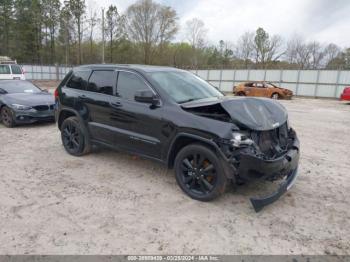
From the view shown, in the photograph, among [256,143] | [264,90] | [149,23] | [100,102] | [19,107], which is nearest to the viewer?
[256,143]

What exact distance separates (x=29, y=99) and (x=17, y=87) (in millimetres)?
1280

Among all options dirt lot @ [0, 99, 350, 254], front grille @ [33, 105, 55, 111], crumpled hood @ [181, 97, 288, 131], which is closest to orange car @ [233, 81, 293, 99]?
dirt lot @ [0, 99, 350, 254]

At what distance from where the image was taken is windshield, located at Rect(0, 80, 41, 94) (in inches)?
346

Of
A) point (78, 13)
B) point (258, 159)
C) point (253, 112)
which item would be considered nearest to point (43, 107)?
point (253, 112)

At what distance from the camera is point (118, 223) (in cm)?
313

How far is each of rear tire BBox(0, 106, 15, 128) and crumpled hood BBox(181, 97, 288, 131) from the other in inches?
249

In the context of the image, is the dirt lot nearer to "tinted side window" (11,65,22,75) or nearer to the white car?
the white car

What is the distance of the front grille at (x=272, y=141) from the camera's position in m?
3.38

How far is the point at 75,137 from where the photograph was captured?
5367mm

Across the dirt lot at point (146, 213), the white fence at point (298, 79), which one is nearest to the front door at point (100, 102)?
the dirt lot at point (146, 213)

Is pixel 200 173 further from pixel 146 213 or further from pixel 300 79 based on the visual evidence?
pixel 300 79

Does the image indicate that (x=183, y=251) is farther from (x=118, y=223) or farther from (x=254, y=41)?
(x=254, y=41)

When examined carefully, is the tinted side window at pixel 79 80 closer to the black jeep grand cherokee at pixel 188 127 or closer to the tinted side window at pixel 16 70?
the black jeep grand cherokee at pixel 188 127

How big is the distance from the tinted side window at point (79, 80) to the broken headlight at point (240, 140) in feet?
10.5
